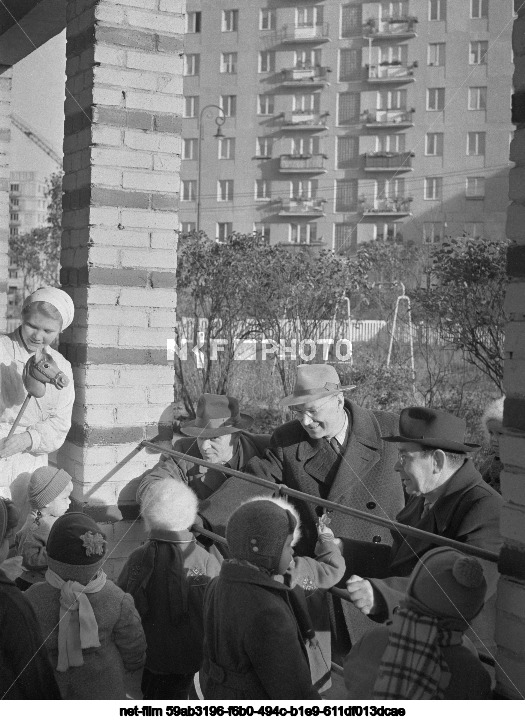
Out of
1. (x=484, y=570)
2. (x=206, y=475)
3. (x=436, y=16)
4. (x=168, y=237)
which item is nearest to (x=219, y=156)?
(x=436, y=16)

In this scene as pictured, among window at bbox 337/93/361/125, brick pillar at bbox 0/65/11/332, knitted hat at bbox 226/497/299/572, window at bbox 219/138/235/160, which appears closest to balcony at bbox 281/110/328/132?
window at bbox 337/93/361/125

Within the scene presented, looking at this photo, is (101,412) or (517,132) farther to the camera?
(101,412)

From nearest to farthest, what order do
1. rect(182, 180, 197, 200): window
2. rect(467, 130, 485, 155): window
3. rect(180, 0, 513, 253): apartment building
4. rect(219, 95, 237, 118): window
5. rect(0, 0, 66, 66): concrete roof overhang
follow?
rect(0, 0, 66, 66): concrete roof overhang → rect(180, 0, 513, 253): apartment building → rect(467, 130, 485, 155): window → rect(219, 95, 237, 118): window → rect(182, 180, 197, 200): window

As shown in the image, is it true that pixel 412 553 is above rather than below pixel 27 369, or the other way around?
below

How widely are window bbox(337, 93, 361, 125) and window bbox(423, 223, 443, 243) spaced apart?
313cm

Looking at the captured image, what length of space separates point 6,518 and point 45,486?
856 mm

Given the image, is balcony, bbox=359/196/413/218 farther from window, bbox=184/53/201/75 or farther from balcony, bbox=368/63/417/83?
window, bbox=184/53/201/75

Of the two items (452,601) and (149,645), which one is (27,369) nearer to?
(149,645)

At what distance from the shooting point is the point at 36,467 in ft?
12.4

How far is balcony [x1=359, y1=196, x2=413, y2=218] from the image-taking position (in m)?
19.2

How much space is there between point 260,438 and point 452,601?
1882 mm

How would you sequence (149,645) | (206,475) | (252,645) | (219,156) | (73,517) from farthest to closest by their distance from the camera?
(219,156), (206,475), (149,645), (73,517), (252,645)

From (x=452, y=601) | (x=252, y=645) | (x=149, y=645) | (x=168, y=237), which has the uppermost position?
(x=168, y=237)

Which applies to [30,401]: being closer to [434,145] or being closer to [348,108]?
[348,108]
